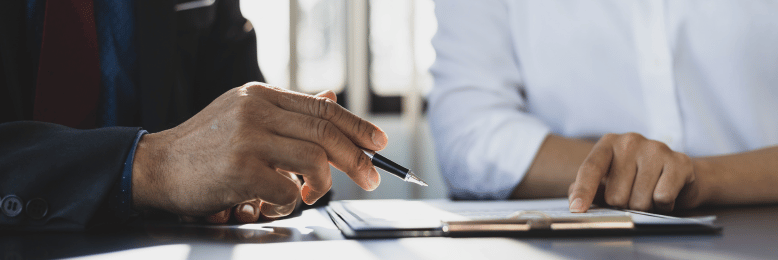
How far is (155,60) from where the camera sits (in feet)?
3.00

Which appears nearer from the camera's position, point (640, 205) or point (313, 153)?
point (313, 153)

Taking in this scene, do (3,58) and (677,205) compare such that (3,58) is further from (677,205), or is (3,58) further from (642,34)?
(642,34)

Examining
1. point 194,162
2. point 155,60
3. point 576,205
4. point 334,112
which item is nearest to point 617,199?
point 576,205

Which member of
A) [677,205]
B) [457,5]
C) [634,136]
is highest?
[457,5]

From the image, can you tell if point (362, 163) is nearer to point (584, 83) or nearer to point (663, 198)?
point (663, 198)

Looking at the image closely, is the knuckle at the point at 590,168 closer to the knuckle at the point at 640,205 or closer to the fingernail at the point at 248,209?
the knuckle at the point at 640,205

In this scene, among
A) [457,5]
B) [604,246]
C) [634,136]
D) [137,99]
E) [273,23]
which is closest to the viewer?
[604,246]

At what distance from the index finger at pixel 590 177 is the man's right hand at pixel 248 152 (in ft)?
0.83

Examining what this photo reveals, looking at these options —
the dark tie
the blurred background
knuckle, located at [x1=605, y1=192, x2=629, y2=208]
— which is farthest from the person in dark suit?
the blurred background

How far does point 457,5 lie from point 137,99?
74cm

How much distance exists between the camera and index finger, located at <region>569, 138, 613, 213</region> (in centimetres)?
58

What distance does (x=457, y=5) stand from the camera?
1.17 meters

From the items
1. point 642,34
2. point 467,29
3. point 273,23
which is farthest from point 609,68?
point 273,23

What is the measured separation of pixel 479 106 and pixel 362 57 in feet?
3.40
